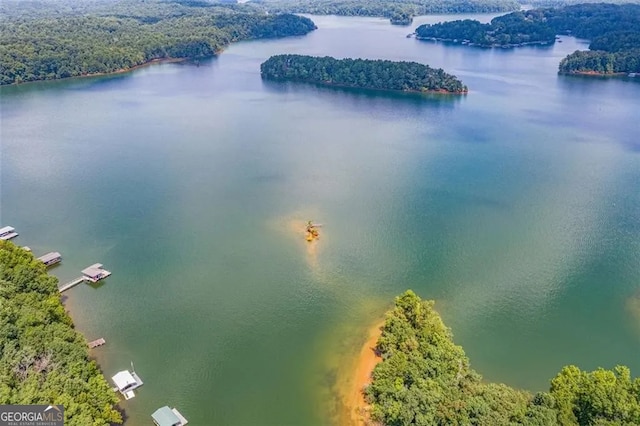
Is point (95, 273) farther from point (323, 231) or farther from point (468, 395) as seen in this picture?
point (468, 395)

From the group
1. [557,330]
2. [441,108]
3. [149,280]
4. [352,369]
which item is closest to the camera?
[352,369]

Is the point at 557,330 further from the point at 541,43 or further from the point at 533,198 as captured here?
the point at 541,43

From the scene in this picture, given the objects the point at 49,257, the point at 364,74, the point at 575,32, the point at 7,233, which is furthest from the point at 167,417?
the point at 575,32

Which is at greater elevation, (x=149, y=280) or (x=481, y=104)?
(x=481, y=104)

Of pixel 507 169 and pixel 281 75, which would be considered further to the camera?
pixel 281 75

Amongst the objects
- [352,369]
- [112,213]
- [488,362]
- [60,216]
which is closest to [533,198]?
[488,362]

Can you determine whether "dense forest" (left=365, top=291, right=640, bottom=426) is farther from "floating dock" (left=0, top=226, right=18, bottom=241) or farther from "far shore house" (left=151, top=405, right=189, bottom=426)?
"floating dock" (left=0, top=226, right=18, bottom=241)
